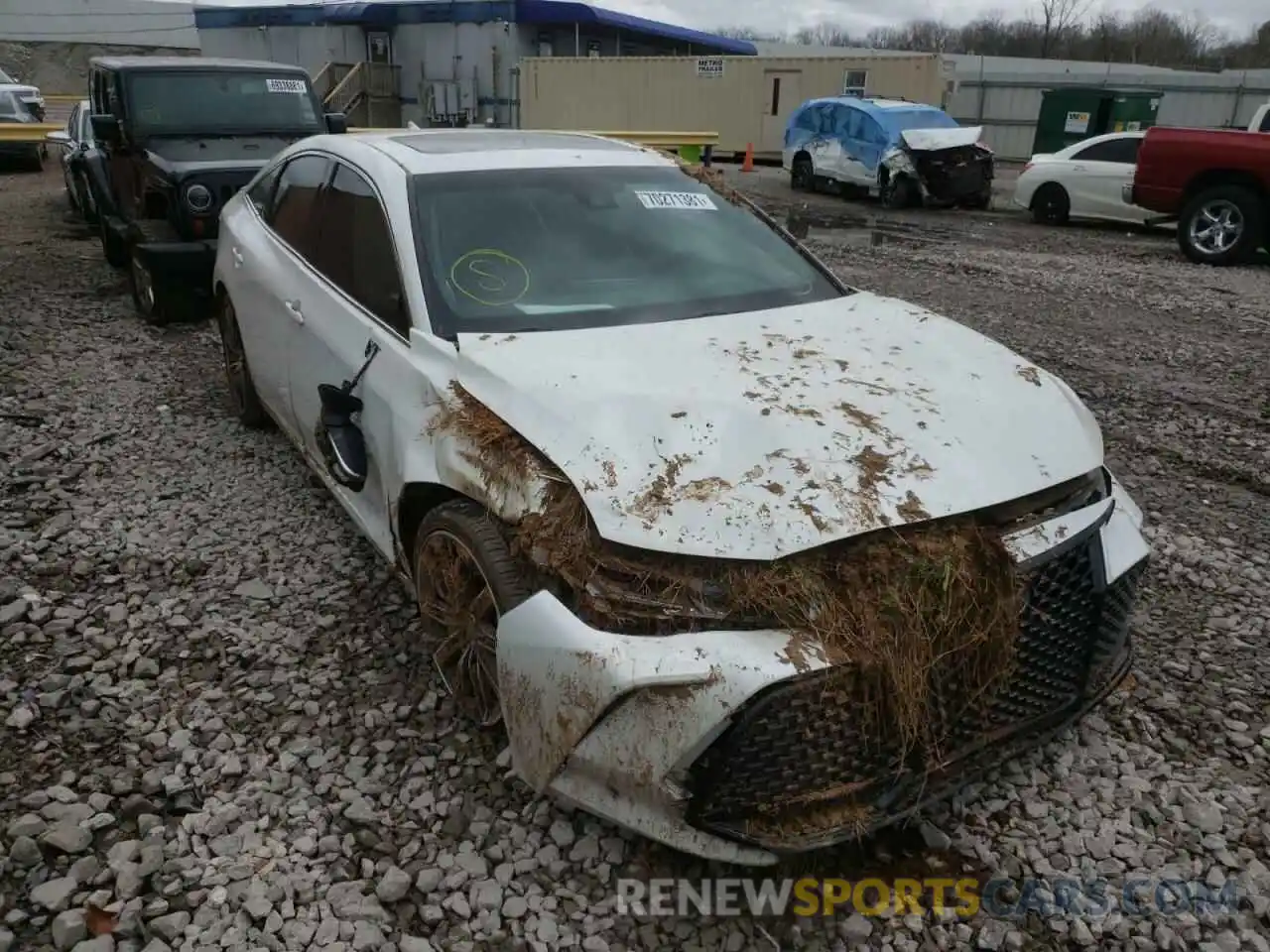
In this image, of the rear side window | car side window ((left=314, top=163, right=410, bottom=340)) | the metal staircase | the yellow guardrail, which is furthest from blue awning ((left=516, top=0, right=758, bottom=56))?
car side window ((left=314, top=163, right=410, bottom=340))

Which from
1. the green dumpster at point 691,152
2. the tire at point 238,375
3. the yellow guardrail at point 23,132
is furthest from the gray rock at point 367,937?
the yellow guardrail at point 23,132

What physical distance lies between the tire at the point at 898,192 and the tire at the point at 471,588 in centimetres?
Result: 1486

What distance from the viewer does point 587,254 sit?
340 centimetres

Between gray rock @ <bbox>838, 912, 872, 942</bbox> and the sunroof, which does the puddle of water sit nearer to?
the sunroof

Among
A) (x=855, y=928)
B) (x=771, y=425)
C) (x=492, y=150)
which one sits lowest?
(x=855, y=928)

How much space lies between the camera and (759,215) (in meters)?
4.05

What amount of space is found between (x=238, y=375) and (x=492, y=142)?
6.85ft

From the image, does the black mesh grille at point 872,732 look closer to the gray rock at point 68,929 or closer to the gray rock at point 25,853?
the gray rock at point 68,929

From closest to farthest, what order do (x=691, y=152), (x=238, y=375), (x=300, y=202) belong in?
(x=300, y=202) → (x=238, y=375) → (x=691, y=152)

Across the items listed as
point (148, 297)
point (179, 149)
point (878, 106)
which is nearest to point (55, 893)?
point (148, 297)

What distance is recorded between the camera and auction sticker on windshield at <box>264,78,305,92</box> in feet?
28.1

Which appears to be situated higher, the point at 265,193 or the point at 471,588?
the point at 265,193

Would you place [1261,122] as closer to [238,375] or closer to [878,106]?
[878,106]

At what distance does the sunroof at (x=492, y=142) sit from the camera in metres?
3.77
